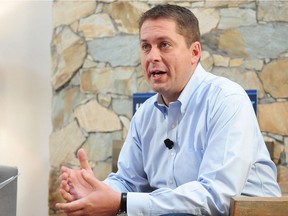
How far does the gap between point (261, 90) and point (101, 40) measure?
117 centimetres

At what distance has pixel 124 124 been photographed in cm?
328

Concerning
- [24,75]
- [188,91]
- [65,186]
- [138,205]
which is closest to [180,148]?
[188,91]

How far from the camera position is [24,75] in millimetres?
3404

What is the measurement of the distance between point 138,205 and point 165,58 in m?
0.57

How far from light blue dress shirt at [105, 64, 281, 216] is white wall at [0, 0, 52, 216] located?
168 centimetres

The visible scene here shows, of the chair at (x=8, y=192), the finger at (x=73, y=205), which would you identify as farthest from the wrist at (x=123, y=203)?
the chair at (x=8, y=192)

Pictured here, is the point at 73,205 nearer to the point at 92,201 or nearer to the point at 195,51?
the point at 92,201

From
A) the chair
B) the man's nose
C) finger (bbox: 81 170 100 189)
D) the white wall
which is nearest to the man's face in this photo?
the man's nose

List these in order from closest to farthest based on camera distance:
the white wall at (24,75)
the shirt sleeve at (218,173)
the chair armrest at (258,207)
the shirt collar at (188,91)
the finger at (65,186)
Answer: the chair armrest at (258,207), the shirt sleeve at (218,173), the finger at (65,186), the shirt collar at (188,91), the white wall at (24,75)

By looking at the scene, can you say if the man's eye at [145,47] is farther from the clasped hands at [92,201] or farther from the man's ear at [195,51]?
the clasped hands at [92,201]

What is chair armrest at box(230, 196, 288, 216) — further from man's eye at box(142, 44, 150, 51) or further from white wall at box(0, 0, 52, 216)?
white wall at box(0, 0, 52, 216)

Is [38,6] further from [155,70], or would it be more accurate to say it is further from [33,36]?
[155,70]

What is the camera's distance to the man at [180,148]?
1395mm

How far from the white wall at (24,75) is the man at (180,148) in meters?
1.69
